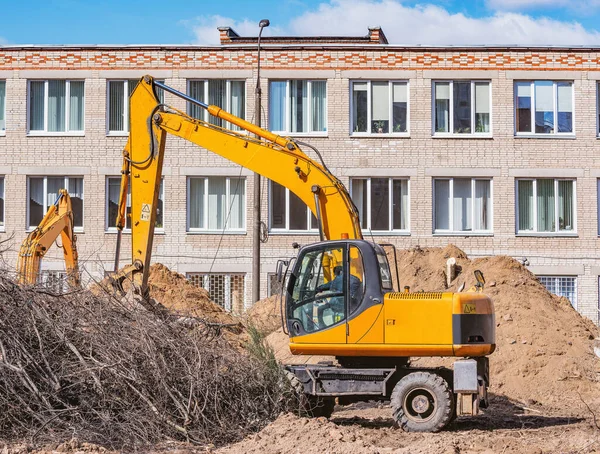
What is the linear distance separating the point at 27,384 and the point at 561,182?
22.0 m

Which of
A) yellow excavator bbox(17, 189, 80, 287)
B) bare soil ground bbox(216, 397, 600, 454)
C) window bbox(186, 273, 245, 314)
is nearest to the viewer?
bare soil ground bbox(216, 397, 600, 454)

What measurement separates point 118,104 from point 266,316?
1072cm

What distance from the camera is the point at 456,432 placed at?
43.7 ft

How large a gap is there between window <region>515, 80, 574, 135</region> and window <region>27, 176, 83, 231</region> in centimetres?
1351

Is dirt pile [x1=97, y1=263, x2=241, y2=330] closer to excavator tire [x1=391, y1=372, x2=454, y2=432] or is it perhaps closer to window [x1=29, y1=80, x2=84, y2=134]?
window [x1=29, y1=80, x2=84, y2=134]

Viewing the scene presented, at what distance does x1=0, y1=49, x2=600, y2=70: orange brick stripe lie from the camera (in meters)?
30.2

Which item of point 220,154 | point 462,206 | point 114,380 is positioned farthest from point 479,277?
point 462,206

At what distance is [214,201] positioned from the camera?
99.3 feet

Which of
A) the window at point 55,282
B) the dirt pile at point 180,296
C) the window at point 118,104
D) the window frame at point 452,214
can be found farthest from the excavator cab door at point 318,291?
the window at point 118,104

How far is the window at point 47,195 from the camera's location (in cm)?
3033

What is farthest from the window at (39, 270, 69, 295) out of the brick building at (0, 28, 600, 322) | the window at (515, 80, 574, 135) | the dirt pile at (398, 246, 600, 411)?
the window at (515, 80, 574, 135)

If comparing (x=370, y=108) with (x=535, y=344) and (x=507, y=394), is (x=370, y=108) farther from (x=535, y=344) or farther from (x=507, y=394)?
(x=507, y=394)

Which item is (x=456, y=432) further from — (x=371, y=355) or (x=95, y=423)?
(x=95, y=423)

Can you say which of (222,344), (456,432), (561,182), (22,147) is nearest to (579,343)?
(456,432)
